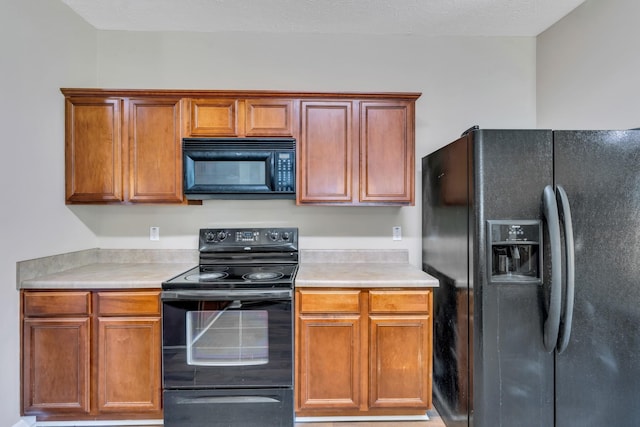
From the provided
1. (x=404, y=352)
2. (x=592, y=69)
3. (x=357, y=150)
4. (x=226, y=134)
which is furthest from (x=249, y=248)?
(x=592, y=69)

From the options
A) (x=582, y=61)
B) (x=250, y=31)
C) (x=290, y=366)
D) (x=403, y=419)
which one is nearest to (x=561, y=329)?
(x=403, y=419)

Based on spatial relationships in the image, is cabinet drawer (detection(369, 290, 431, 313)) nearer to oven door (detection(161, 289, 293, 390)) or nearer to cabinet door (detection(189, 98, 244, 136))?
oven door (detection(161, 289, 293, 390))

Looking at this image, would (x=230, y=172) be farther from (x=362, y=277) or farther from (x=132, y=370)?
(x=132, y=370)

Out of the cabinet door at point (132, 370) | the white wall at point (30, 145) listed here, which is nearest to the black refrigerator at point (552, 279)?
the cabinet door at point (132, 370)

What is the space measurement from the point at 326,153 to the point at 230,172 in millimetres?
700

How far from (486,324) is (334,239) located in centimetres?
131

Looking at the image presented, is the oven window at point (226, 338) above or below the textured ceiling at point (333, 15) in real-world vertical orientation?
below

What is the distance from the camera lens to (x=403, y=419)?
7.18ft

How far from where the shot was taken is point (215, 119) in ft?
7.75

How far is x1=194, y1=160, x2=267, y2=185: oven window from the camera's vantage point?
2363 mm

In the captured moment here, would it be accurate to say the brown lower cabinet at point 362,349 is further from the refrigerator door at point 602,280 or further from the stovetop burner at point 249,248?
the refrigerator door at point 602,280

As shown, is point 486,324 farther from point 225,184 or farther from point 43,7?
point 43,7

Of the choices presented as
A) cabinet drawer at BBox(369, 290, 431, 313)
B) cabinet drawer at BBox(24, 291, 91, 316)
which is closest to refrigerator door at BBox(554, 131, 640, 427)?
cabinet drawer at BBox(369, 290, 431, 313)

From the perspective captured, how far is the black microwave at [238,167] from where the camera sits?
2.34 m
